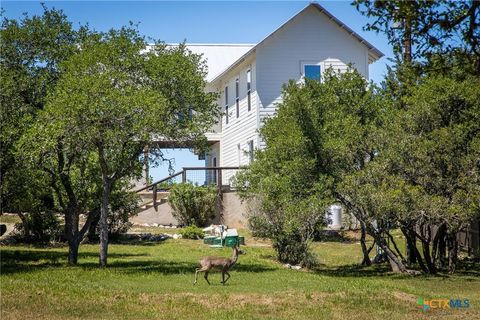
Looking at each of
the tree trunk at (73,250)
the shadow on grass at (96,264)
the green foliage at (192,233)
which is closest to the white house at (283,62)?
the green foliage at (192,233)

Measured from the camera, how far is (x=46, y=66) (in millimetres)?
24062

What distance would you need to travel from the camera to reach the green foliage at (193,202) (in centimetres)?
3806

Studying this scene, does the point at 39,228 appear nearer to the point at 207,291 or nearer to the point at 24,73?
the point at 24,73

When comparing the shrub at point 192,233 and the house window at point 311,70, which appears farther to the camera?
the house window at point 311,70

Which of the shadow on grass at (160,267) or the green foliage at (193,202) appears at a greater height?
the green foliage at (193,202)

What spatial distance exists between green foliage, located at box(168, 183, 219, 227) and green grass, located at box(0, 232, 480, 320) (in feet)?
37.8

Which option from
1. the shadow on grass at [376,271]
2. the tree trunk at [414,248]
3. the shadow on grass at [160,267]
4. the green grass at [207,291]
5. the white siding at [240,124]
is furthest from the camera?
the white siding at [240,124]

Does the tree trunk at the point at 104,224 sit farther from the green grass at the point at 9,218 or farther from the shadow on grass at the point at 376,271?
the green grass at the point at 9,218

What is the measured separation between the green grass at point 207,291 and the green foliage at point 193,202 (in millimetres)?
11530

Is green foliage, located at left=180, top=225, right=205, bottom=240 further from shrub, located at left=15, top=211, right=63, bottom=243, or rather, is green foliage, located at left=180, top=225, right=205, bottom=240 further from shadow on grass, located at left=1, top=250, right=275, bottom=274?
shadow on grass, located at left=1, top=250, right=275, bottom=274

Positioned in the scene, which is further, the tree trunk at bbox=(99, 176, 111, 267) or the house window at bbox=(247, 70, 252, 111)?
the house window at bbox=(247, 70, 252, 111)

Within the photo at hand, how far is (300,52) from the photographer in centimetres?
3891

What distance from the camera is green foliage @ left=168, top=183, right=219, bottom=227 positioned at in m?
38.1

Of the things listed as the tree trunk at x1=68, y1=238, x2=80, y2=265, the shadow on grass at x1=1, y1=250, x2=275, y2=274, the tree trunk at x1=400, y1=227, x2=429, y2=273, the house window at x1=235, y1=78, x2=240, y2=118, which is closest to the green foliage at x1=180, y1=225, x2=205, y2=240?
the shadow on grass at x1=1, y1=250, x2=275, y2=274
